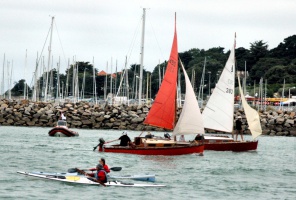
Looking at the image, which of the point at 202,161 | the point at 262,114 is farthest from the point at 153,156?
the point at 262,114

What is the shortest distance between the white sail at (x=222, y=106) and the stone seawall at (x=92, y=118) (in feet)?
116

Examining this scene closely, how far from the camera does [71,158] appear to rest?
52.0m

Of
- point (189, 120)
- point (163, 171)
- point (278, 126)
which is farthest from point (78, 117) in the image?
point (163, 171)

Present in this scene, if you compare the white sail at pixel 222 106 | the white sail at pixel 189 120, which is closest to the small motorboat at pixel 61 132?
the white sail at pixel 222 106

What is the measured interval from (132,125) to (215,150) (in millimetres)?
39349

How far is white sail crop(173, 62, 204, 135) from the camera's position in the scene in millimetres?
53344

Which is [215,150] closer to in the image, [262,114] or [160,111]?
[160,111]

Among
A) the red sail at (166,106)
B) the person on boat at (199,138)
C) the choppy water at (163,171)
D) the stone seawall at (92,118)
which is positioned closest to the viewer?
the choppy water at (163,171)

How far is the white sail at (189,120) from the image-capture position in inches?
2100

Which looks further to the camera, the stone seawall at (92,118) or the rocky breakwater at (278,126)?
the rocky breakwater at (278,126)

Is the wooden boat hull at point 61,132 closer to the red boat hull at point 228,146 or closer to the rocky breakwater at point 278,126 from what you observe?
the red boat hull at point 228,146

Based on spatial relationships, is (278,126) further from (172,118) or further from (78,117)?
(172,118)

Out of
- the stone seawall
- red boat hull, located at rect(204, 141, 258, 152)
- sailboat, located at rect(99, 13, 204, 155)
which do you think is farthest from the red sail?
the stone seawall

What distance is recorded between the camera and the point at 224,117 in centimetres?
6059
